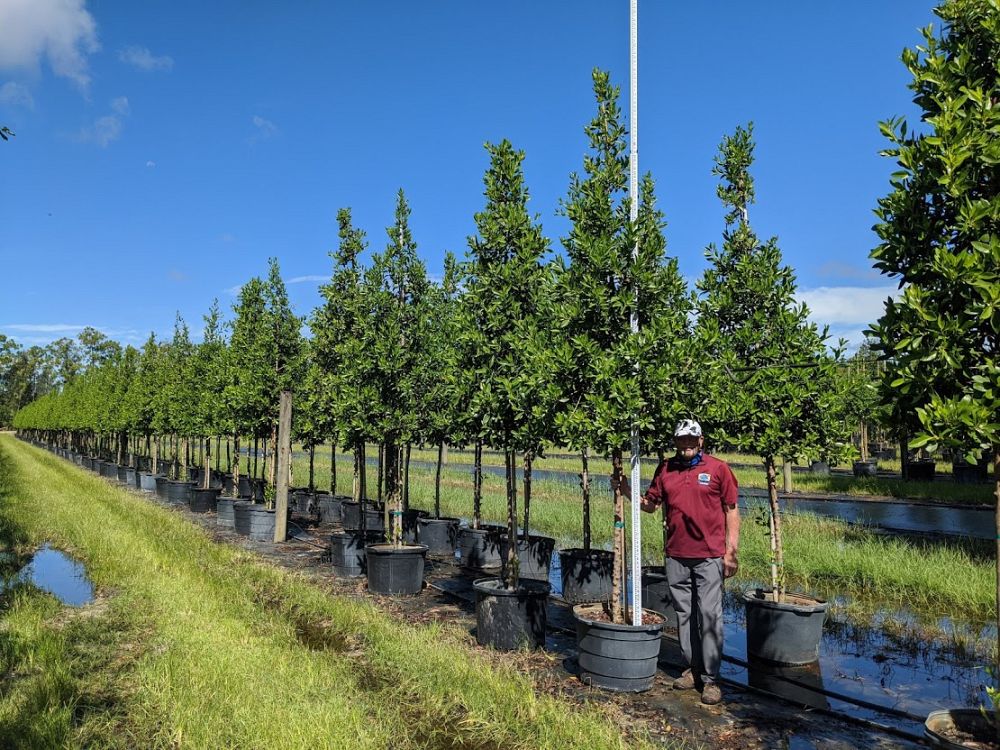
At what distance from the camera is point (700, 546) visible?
5.93 metres

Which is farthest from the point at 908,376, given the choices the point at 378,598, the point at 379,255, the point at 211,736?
the point at 379,255

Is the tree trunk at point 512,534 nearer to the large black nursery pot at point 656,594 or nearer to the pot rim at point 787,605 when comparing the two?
the large black nursery pot at point 656,594

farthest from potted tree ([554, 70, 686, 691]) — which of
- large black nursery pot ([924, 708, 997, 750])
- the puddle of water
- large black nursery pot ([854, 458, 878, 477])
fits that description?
large black nursery pot ([854, 458, 878, 477])

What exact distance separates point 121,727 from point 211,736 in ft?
2.88

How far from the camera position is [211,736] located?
4930 millimetres

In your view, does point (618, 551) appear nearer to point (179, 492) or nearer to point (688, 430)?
point (688, 430)

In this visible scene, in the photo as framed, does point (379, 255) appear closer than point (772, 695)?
No

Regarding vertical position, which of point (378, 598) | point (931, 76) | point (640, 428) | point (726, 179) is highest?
point (726, 179)

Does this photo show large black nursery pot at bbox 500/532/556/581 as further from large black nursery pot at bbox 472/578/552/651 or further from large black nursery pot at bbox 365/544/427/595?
large black nursery pot at bbox 472/578/552/651

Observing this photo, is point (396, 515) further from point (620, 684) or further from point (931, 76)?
point (931, 76)

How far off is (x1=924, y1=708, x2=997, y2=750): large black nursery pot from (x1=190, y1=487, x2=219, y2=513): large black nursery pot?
62.9 feet

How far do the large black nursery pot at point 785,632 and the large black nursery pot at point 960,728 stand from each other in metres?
2.91

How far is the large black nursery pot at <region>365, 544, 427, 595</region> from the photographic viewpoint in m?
10.1

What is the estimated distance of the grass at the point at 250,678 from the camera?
197 inches
